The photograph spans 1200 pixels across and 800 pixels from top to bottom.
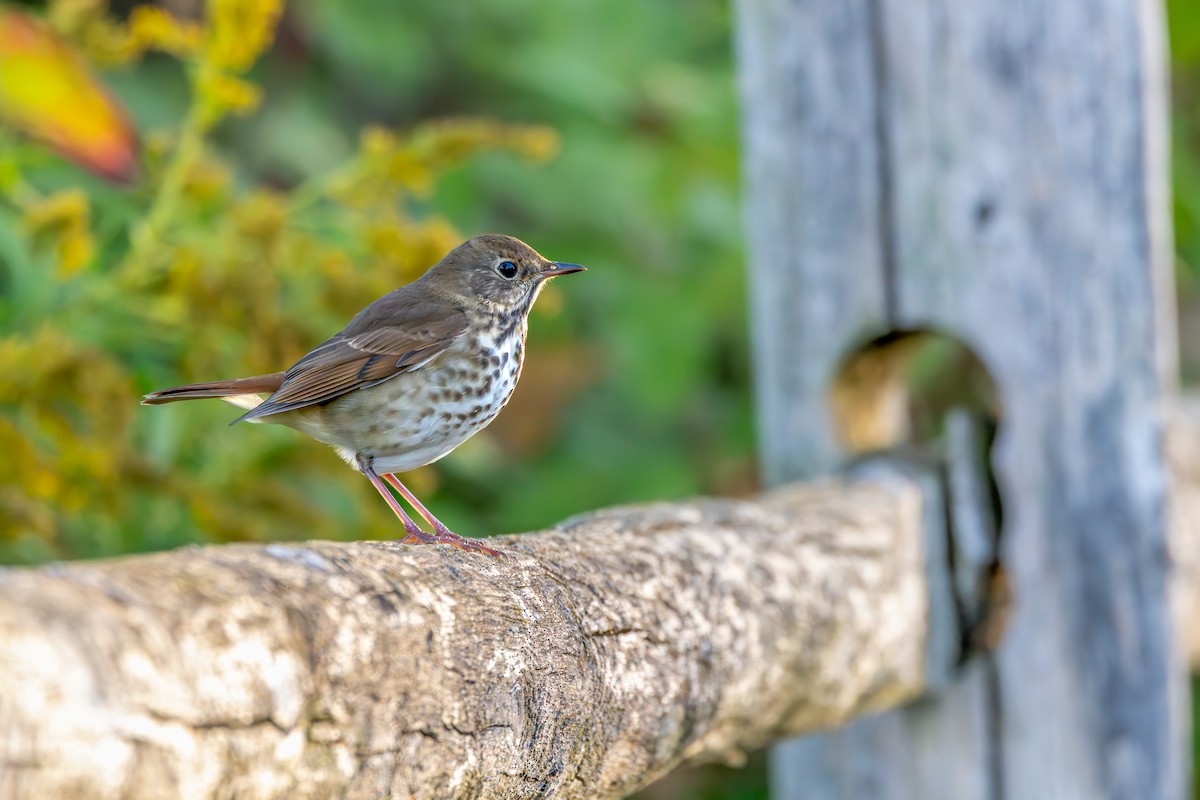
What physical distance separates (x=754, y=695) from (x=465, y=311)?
0.79 meters

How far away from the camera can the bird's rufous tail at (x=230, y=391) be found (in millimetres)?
2006

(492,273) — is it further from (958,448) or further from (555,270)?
(958,448)

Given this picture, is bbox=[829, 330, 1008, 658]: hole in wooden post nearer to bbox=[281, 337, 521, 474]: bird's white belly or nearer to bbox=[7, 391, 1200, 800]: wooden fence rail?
bbox=[7, 391, 1200, 800]: wooden fence rail

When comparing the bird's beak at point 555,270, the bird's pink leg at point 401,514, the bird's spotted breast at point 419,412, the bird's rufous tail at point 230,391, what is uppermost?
the bird's beak at point 555,270

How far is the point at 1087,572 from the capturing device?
9.59ft

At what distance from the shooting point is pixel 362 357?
2.28m

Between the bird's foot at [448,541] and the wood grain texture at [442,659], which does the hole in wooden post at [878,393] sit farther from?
the bird's foot at [448,541]

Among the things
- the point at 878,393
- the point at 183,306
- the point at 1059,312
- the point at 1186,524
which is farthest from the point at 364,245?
the point at 1186,524

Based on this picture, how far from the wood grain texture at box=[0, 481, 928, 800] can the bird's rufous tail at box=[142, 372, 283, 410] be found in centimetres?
44

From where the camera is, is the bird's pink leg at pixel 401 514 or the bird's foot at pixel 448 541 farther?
the bird's pink leg at pixel 401 514

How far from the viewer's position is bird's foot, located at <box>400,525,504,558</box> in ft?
6.02

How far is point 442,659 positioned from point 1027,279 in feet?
5.79

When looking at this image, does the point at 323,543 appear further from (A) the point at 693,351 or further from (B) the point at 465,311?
(A) the point at 693,351

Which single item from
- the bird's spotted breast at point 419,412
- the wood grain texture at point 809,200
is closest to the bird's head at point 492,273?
the bird's spotted breast at point 419,412
